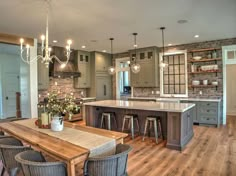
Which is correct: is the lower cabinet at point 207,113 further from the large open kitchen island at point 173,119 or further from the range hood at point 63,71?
the range hood at point 63,71

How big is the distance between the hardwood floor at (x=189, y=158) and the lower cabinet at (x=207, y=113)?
984mm

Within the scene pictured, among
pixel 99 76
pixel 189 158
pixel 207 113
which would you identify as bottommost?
pixel 189 158

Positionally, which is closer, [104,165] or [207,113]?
[104,165]

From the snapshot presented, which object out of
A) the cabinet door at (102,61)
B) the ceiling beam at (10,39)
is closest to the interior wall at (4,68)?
the ceiling beam at (10,39)

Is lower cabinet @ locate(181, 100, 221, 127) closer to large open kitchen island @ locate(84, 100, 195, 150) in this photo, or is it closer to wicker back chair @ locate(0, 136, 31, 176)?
large open kitchen island @ locate(84, 100, 195, 150)

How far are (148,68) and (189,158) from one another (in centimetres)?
432

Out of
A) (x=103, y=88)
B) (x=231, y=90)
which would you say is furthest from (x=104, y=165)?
(x=231, y=90)

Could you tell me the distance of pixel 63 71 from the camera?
6.75 m

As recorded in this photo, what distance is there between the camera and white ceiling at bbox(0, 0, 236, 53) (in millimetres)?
3209

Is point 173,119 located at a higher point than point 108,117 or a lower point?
higher

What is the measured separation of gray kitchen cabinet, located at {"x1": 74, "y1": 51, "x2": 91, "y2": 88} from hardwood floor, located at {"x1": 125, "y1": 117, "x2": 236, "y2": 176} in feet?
12.2

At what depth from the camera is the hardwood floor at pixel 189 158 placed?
118 inches

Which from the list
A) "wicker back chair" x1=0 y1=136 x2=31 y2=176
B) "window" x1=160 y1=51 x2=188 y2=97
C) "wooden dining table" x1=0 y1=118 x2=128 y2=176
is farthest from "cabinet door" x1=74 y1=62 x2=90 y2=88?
"wicker back chair" x1=0 y1=136 x2=31 y2=176

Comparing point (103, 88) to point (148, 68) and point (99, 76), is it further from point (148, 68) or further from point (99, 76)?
point (148, 68)
